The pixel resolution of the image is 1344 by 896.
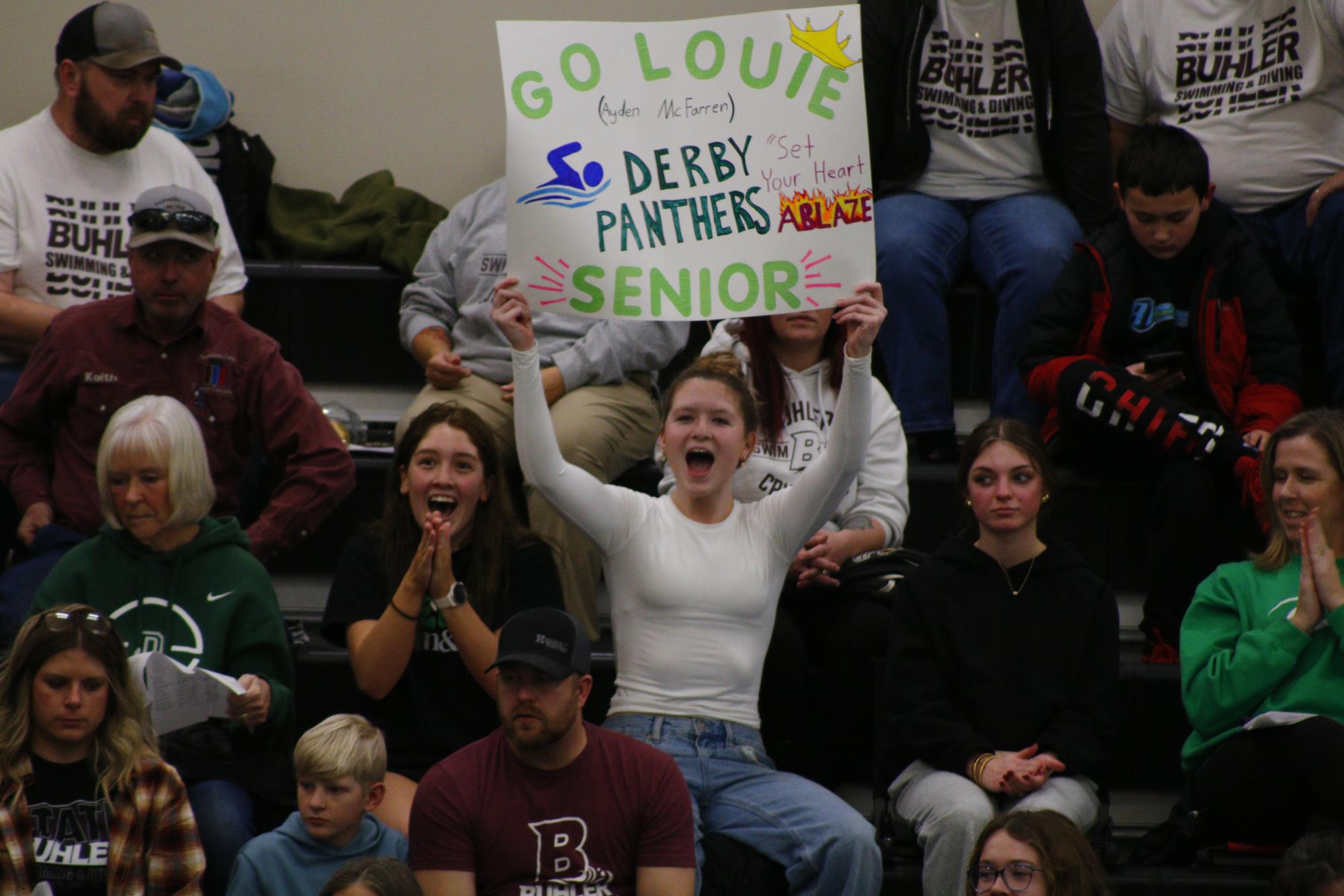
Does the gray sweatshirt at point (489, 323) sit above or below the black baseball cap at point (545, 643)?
above

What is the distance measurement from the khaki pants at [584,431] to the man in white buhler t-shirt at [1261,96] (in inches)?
69.8

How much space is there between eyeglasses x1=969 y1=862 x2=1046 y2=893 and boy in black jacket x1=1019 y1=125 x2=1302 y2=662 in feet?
4.36

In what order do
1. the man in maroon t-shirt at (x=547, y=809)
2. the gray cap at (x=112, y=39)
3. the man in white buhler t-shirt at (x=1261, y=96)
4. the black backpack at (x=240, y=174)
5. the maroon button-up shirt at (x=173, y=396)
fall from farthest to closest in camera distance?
the black backpack at (x=240, y=174) < the man in white buhler t-shirt at (x=1261, y=96) < the gray cap at (x=112, y=39) < the maroon button-up shirt at (x=173, y=396) < the man in maroon t-shirt at (x=547, y=809)

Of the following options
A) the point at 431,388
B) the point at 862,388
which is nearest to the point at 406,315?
the point at 431,388

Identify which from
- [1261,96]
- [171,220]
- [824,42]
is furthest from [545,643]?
[1261,96]

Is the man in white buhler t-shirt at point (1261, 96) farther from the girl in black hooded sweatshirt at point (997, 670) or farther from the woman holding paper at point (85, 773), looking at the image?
the woman holding paper at point (85, 773)

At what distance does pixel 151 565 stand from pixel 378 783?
2.30ft

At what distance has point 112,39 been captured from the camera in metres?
4.34

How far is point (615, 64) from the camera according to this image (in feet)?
11.1

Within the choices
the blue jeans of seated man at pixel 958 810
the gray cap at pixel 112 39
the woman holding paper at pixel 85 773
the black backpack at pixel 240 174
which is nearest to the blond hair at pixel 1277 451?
the blue jeans of seated man at pixel 958 810

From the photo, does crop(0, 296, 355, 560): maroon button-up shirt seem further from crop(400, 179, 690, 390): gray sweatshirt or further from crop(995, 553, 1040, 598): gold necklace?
crop(995, 553, 1040, 598): gold necklace

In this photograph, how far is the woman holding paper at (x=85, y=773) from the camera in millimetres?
2967

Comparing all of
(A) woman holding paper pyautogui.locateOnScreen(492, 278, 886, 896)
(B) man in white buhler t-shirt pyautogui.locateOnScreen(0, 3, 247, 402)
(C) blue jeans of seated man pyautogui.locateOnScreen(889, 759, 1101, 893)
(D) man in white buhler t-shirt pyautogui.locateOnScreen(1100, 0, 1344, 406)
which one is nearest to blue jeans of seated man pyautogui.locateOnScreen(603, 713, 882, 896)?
(A) woman holding paper pyautogui.locateOnScreen(492, 278, 886, 896)

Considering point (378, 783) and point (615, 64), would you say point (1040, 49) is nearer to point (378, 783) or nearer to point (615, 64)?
point (615, 64)
